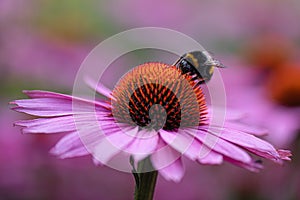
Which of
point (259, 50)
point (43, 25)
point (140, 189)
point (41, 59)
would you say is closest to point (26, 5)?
point (41, 59)

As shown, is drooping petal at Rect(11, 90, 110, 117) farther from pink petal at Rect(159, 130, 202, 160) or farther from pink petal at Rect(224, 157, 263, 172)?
pink petal at Rect(224, 157, 263, 172)

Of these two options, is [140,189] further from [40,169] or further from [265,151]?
[40,169]

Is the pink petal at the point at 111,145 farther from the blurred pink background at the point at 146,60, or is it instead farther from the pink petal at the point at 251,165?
the blurred pink background at the point at 146,60

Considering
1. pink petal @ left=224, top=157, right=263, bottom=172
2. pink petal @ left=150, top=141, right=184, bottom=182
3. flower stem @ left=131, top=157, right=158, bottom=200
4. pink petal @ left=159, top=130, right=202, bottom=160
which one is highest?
pink petal @ left=159, top=130, right=202, bottom=160

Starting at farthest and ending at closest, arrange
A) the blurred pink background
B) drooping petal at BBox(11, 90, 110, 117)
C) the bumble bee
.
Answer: the blurred pink background, the bumble bee, drooping petal at BBox(11, 90, 110, 117)

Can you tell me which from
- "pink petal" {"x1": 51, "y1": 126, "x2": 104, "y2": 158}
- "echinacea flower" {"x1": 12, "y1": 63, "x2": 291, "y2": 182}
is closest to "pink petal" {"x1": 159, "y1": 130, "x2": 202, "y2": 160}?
"echinacea flower" {"x1": 12, "y1": 63, "x2": 291, "y2": 182}

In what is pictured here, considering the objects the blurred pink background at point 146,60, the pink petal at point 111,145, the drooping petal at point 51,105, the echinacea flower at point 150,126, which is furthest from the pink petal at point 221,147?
the blurred pink background at point 146,60

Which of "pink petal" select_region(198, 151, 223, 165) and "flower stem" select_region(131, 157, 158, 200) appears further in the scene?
"flower stem" select_region(131, 157, 158, 200)

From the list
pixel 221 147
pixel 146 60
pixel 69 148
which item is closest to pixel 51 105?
pixel 69 148
